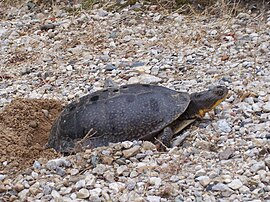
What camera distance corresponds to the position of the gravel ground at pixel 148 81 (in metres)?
4.22

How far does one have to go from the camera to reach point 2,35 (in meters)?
8.32

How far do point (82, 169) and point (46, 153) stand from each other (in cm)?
54

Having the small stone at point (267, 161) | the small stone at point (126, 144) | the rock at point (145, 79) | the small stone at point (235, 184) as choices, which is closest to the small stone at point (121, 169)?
the small stone at point (126, 144)

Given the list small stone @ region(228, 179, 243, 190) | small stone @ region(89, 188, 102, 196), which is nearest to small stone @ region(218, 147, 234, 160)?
small stone @ region(228, 179, 243, 190)

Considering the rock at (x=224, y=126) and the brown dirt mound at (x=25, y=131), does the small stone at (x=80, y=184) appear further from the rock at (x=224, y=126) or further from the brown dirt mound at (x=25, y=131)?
the rock at (x=224, y=126)

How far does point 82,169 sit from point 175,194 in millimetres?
790

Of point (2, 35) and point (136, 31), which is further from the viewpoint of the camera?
point (2, 35)

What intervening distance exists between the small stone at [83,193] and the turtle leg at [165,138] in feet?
2.76

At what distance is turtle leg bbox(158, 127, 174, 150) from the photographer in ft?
15.7

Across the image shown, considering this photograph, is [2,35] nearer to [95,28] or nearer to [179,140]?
[95,28]

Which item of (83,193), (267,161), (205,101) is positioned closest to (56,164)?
(83,193)

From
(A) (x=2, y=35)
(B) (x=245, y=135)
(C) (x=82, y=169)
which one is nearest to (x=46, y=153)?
(C) (x=82, y=169)

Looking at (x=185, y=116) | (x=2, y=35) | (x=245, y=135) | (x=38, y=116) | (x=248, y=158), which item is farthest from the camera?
(x=2, y=35)

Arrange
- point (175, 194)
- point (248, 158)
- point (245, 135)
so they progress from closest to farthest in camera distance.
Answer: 1. point (175, 194)
2. point (248, 158)
3. point (245, 135)
